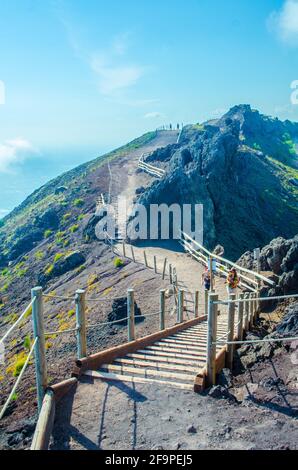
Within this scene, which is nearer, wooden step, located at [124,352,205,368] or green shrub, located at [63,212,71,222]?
wooden step, located at [124,352,205,368]

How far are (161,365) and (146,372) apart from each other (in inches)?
20.8

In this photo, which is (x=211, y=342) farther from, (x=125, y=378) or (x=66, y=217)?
(x=66, y=217)

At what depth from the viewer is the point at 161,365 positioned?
7359 mm

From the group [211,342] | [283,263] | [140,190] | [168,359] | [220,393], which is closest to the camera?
[220,393]

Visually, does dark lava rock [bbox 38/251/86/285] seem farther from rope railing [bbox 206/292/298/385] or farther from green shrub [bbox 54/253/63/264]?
rope railing [bbox 206/292/298/385]

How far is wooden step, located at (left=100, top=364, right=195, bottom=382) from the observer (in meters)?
6.64

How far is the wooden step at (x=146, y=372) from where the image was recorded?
664 cm

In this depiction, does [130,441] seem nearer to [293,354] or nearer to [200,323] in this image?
[293,354]

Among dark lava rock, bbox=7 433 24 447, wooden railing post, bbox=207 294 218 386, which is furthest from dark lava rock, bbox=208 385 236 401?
dark lava rock, bbox=7 433 24 447

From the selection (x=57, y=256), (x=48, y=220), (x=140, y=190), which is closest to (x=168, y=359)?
(x=57, y=256)

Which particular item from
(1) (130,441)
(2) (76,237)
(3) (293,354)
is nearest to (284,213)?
(2) (76,237)

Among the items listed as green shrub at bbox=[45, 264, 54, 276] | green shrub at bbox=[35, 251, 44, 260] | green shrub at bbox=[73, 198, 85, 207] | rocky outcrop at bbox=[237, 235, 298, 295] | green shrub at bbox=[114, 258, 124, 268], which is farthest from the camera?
green shrub at bbox=[73, 198, 85, 207]

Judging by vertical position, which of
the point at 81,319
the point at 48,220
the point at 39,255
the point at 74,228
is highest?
the point at 48,220

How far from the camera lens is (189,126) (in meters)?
77.9
